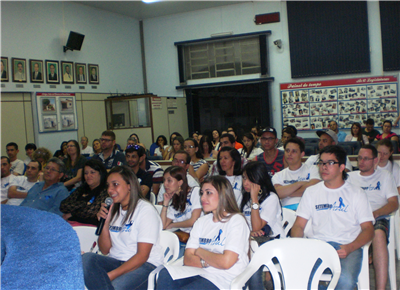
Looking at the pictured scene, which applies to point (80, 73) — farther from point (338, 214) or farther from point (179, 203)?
point (338, 214)

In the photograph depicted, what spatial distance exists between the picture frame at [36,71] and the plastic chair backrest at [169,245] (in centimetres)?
782

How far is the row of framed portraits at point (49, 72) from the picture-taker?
873cm

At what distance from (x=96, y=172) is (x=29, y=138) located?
6552 millimetres

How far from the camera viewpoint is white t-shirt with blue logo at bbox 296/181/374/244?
2.61 meters

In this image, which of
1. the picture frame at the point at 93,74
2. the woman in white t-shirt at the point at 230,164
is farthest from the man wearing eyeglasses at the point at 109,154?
the picture frame at the point at 93,74

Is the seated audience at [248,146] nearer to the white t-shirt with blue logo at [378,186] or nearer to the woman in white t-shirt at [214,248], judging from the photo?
the white t-shirt with blue logo at [378,186]

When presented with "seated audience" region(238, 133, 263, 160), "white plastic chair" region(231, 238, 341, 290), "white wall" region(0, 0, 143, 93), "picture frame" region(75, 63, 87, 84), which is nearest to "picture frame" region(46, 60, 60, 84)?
"white wall" region(0, 0, 143, 93)

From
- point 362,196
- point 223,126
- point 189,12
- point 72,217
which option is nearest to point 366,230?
point 362,196

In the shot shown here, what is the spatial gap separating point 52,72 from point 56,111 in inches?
40.4

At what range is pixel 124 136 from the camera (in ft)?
36.1

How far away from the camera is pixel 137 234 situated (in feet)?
8.38

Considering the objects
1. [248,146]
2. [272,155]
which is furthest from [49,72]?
[272,155]

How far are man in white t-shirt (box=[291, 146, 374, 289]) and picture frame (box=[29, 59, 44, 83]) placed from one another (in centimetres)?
839

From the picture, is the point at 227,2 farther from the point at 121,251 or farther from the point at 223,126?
the point at 121,251
